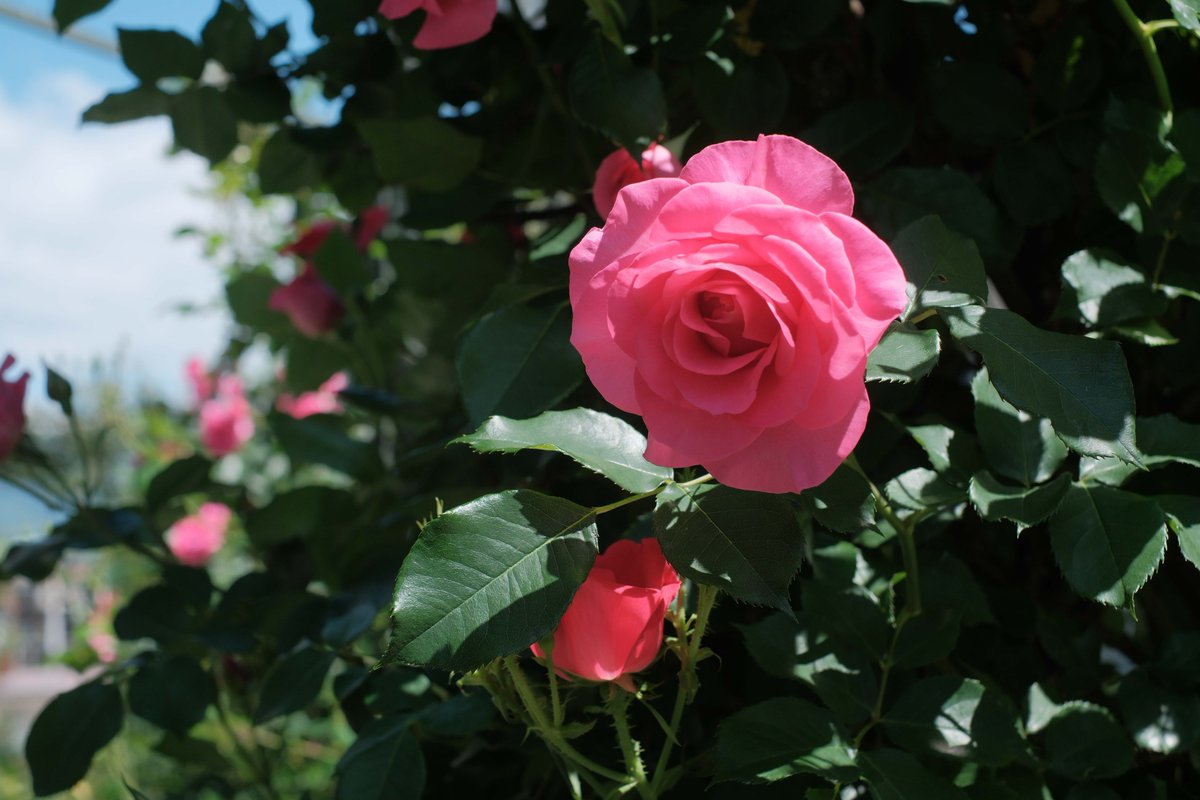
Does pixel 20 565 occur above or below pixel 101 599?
above

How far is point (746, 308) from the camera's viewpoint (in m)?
0.30

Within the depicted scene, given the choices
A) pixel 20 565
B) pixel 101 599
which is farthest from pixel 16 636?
pixel 20 565

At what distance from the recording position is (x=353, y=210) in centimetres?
85

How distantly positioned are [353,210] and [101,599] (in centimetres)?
176

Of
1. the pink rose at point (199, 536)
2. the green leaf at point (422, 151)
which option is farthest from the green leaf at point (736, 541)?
the pink rose at point (199, 536)

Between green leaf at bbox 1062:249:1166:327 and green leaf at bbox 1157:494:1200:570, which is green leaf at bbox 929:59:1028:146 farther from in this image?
green leaf at bbox 1157:494:1200:570

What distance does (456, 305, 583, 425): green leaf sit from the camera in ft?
1.52

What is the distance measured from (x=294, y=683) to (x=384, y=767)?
111 mm

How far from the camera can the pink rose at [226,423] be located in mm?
1919

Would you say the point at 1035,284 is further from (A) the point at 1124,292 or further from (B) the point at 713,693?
(B) the point at 713,693

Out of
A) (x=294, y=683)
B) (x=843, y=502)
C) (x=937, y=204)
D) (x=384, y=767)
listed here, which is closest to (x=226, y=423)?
(x=294, y=683)

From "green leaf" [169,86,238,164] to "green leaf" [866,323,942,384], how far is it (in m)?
0.57

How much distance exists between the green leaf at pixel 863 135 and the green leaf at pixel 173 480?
0.55 metres

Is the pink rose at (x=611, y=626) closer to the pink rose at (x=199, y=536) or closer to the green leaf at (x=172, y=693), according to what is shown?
the green leaf at (x=172, y=693)
